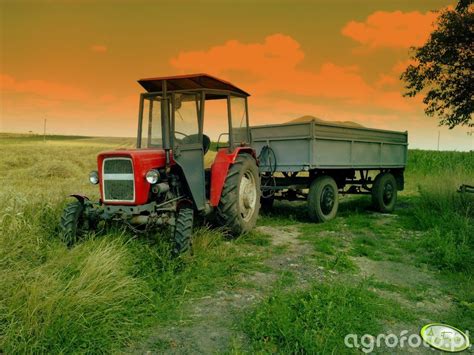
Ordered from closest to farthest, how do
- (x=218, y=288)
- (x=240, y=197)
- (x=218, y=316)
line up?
(x=218, y=316) < (x=218, y=288) < (x=240, y=197)

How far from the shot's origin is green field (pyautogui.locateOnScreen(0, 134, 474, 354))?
3350mm

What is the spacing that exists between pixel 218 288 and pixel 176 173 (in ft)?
5.97

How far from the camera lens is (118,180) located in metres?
5.37

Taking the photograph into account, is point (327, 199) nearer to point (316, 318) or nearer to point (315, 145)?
→ point (315, 145)

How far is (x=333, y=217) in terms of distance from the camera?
345 inches

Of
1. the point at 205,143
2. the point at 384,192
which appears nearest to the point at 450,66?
the point at 384,192

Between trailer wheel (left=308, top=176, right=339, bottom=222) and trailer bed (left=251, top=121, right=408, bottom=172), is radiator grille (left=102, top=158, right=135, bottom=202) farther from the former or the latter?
trailer wheel (left=308, top=176, right=339, bottom=222)

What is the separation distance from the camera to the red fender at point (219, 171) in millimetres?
6160

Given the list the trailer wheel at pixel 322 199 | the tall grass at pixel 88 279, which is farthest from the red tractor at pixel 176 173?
the trailer wheel at pixel 322 199

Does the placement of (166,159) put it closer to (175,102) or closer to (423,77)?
(175,102)

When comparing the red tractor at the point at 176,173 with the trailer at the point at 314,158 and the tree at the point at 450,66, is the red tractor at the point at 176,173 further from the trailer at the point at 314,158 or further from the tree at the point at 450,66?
the tree at the point at 450,66

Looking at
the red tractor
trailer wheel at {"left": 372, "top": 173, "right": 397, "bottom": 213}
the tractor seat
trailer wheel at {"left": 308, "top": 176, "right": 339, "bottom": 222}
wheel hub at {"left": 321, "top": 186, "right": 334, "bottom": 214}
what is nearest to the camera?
the red tractor

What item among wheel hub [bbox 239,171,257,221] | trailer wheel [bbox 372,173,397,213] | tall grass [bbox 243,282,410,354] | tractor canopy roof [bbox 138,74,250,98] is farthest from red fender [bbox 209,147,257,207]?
trailer wheel [bbox 372,173,397,213]

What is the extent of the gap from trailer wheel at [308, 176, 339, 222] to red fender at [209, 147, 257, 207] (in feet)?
7.71
